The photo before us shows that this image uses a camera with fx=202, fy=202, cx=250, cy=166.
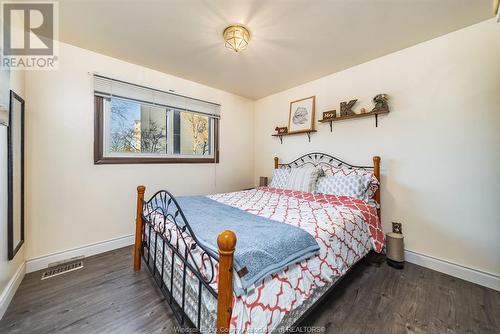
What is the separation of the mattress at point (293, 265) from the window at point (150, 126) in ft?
4.20

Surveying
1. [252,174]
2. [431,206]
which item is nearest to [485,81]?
[431,206]

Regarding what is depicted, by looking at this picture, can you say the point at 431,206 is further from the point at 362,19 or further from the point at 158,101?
the point at 158,101

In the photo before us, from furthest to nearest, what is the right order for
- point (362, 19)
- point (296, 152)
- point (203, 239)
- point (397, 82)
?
point (296, 152), point (397, 82), point (362, 19), point (203, 239)

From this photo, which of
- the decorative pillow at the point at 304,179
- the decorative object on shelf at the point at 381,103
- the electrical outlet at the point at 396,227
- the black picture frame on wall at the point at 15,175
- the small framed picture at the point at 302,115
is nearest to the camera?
the black picture frame on wall at the point at 15,175

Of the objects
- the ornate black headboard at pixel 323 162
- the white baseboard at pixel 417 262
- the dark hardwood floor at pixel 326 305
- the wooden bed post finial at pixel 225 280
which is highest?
the ornate black headboard at pixel 323 162

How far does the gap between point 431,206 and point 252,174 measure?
2.72 meters

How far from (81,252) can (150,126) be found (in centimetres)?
170

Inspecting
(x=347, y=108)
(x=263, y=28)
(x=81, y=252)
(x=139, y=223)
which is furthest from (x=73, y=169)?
(x=347, y=108)

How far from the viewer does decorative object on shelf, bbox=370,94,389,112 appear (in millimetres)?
2342

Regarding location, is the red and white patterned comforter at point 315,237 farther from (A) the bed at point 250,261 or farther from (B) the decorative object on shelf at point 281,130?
(B) the decorative object on shelf at point 281,130

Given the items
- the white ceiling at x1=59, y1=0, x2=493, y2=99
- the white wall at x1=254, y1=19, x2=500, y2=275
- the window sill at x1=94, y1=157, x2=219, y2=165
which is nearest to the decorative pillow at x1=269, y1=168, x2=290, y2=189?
the white wall at x1=254, y1=19, x2=500, y2=275

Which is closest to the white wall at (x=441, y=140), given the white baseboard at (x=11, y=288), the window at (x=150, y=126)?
the window at (x=150, y=126)

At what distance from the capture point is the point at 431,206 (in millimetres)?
2131
